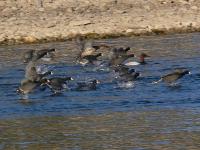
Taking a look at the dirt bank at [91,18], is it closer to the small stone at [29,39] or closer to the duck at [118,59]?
the small stone at [29,39]

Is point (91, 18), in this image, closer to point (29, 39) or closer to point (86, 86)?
point (29, 39)

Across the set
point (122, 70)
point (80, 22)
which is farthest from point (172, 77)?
point (80, 22)

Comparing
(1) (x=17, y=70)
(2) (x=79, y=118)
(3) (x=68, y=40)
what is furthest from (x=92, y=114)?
(3) (x=68, y=40)

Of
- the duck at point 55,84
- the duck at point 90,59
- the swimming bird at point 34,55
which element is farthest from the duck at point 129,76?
the swimming bird at point 34,55

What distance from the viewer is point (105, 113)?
1664cm

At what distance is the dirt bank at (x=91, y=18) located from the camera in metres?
30.8

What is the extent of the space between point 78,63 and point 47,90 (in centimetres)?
→ 435

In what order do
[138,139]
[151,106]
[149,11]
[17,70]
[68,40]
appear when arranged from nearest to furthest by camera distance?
[138,139] < [151,106] < [17,70] < [68,40] < [149,11]

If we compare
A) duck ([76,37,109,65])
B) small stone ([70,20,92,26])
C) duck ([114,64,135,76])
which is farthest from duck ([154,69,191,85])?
small stone ([70,20,92,26])

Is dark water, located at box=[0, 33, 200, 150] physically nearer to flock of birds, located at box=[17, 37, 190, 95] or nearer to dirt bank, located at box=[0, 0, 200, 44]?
flock of birds, located at box=[17, 37, 190, 95]

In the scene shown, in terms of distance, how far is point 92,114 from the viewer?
16.6 meters

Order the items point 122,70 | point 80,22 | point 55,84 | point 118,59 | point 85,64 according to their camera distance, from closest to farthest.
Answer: point 55,84 → point 122,70 → point 118,59 → point 85,64 → point 80,22

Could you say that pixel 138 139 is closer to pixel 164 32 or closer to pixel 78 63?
pixel 78 63

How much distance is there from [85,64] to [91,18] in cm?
824
